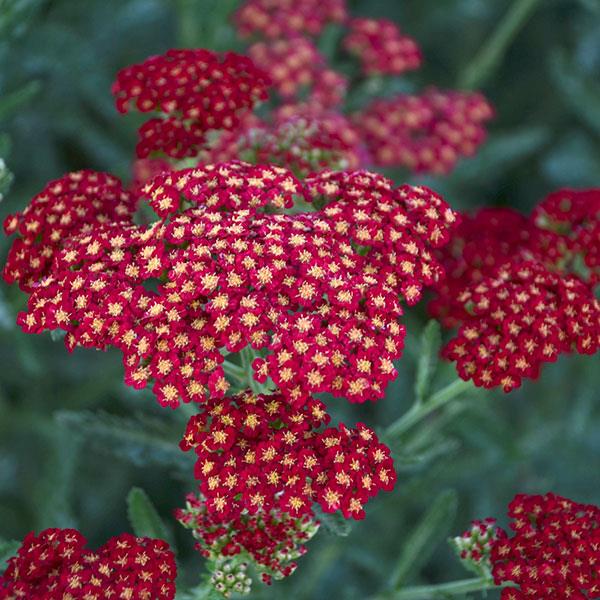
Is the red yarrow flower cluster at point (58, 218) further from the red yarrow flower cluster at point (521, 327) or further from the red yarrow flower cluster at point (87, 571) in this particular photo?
the red yarrow flower cluster at point (521, 327)

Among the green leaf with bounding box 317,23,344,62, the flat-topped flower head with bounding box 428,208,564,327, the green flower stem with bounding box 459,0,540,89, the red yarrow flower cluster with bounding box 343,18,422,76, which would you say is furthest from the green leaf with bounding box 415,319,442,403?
the green flower stem with bounding box 459,0,540,89

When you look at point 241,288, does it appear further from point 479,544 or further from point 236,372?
point 479,544

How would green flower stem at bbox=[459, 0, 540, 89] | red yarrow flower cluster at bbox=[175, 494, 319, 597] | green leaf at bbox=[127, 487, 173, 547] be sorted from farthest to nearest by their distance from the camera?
green flower stem at bbox=[459, 0, 540, 89] → green leaf at bbox=[127, 487, 173, 547] → red yarrow flower cluster at bbox=[175, 494, 319, 597]

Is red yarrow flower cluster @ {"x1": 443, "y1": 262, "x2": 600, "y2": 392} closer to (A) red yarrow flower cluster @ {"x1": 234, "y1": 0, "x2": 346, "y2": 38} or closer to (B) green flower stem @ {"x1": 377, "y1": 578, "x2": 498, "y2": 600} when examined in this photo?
(B) green flower stem @ {"x1": 377, "y1": 578, "x2": 498, "y2": 600}

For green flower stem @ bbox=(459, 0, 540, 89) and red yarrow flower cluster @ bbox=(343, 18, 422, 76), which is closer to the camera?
red yarrow flower cluster @ bbox=(343, 18, 422, 76)

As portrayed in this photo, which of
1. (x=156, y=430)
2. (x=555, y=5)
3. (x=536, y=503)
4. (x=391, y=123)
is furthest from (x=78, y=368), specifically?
(x=555, y=5)

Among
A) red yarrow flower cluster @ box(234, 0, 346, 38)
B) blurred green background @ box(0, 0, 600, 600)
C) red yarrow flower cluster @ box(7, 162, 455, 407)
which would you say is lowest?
blurred green background @ box(0, 0, 600, 600)

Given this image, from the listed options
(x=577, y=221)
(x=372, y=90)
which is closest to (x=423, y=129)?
(x=372, y=90)
